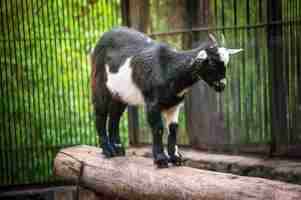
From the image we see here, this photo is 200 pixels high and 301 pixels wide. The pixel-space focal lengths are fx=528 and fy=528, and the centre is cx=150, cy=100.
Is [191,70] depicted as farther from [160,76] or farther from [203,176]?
[203,176]

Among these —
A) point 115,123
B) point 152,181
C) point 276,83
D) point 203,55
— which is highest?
point 203,55

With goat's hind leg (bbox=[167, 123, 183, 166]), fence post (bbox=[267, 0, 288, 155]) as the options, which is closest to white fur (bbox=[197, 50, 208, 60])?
goat's hind leg (bbox=[167, 123, 183, 166])

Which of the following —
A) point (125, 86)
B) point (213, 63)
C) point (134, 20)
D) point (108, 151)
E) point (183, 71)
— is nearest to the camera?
point (213, 63)

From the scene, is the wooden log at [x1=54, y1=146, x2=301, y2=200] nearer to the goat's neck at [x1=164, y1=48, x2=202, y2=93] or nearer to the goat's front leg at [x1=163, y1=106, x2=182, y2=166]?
the goat's front leg at [x1=163, y1=106, x2=182, y2=166]

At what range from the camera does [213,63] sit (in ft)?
13.5

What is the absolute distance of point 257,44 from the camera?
18.9 feet

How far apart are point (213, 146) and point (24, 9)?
3.13 metres

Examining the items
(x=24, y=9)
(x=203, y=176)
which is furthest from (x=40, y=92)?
(x=203, y=176)

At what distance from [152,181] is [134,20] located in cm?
361

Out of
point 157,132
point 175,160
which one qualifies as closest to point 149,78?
point 157,132

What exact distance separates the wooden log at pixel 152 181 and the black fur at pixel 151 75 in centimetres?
22

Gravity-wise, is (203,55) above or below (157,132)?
above

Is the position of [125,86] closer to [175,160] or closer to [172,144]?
[172,144]

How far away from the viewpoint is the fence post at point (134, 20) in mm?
7320
